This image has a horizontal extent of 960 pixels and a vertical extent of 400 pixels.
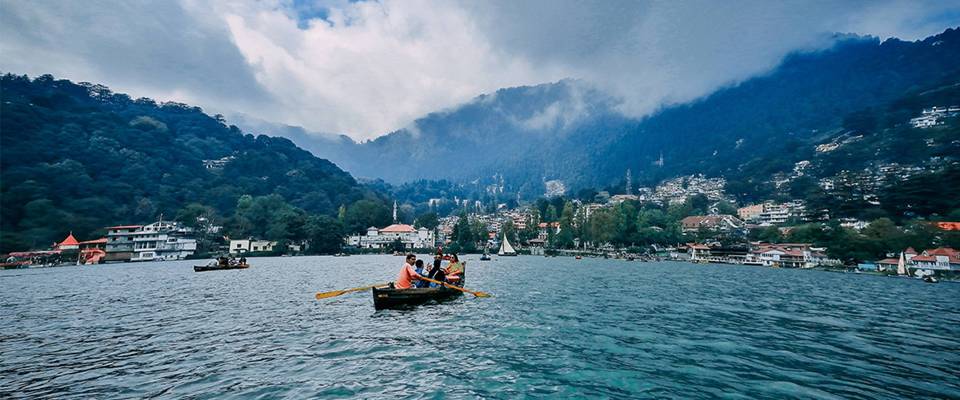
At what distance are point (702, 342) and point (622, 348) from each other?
9.77 ft

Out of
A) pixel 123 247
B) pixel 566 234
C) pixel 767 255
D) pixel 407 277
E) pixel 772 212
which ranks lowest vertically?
pixel 767 255

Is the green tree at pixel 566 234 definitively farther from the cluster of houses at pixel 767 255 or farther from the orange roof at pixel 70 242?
the orange roof at pixel 70 242

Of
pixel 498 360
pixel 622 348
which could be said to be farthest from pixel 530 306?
pixel 498 360

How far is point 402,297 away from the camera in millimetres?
18969

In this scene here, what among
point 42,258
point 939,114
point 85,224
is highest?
point 939,114

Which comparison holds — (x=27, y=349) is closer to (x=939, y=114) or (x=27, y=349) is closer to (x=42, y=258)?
(x=42, y=258)

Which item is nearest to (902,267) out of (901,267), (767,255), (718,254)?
(901,267)

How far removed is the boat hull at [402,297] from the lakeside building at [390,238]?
117 m

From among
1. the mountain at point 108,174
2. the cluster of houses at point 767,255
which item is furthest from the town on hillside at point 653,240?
the mountain at point 108,174

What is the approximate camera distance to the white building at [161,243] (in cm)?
8931

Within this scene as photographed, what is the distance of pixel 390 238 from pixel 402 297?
404ft

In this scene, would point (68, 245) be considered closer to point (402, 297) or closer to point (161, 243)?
point (161, 243)

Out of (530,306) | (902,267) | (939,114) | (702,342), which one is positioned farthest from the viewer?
(939,114)

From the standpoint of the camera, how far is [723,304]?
74.3 ft
